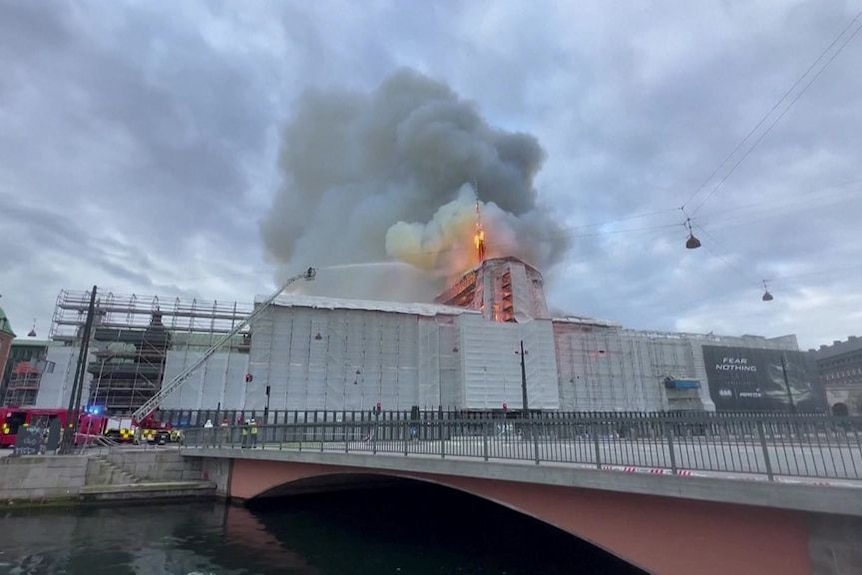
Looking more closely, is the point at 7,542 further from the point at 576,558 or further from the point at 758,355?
the point at 758,355

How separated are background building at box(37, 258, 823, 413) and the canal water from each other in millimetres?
21125

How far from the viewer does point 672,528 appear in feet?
27.7

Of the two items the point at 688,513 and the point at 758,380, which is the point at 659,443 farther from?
the point at 758,380

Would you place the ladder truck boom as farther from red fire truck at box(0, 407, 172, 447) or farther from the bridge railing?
the bridge railing

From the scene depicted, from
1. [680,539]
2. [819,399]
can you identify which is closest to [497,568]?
[680,539]

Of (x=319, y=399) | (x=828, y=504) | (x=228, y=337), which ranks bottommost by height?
(x=828, y=504)

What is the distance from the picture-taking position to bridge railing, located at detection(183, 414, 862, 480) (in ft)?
25.5

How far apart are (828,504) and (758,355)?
2722 inches

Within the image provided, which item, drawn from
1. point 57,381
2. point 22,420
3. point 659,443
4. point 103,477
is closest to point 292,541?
point 103,477

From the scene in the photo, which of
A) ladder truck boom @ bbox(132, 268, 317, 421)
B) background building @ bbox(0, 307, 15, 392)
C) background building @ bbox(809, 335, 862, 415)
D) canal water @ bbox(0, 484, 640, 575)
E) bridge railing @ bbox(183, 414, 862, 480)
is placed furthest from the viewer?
background building @ bbox(809, 335, 862, 415)

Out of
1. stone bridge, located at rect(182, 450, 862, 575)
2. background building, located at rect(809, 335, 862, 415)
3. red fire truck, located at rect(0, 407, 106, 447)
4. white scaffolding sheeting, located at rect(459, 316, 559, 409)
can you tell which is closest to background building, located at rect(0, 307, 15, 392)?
red fire truck, located at rect(0, 407, 106, 447)

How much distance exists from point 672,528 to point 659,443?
2.64m

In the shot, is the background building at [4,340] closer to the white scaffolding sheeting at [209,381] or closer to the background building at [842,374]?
the white scaffolding sheeting at [209,381]

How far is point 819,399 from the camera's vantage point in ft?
216
